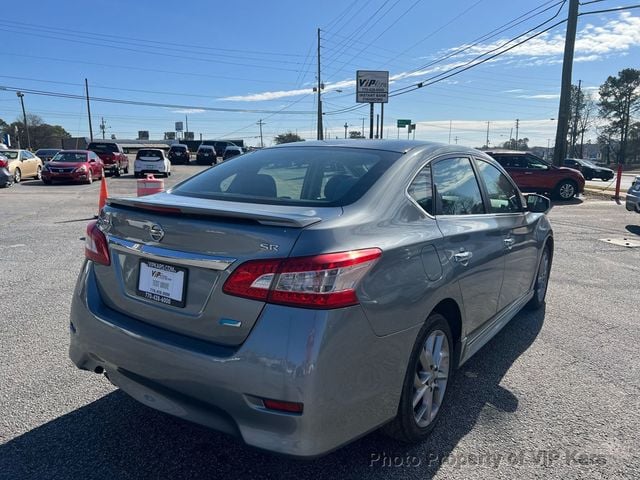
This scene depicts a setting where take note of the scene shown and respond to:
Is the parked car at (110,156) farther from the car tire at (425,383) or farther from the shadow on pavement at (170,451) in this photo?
the car tire at (425,383)

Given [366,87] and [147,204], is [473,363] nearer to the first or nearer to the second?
[147,204]

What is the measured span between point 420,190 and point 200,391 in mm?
1622

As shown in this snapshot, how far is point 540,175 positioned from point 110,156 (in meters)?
21.5

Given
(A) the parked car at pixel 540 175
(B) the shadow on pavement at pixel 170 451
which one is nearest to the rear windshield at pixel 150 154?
(A) the parked car at pixel 540 175

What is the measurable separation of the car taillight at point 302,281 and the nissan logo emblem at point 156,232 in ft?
1.55

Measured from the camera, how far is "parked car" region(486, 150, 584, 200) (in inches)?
687

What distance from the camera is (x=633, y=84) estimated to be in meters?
64.1

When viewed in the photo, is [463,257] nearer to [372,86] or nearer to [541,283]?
[541,283]

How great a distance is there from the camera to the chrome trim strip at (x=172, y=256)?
2.17m

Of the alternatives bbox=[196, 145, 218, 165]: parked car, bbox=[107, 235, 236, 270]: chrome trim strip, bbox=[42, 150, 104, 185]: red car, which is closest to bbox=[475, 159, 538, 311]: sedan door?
bbox=[107, 235, 236, 270]: chrome trim strip

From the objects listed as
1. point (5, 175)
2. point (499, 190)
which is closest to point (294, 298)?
point (499, 190)

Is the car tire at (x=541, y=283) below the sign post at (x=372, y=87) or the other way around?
below

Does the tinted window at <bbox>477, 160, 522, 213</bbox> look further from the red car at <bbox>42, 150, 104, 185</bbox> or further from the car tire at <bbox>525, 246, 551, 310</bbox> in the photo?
the red car at <bbox>42, 150, 104, 185</bbox>

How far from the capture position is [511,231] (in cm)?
380
